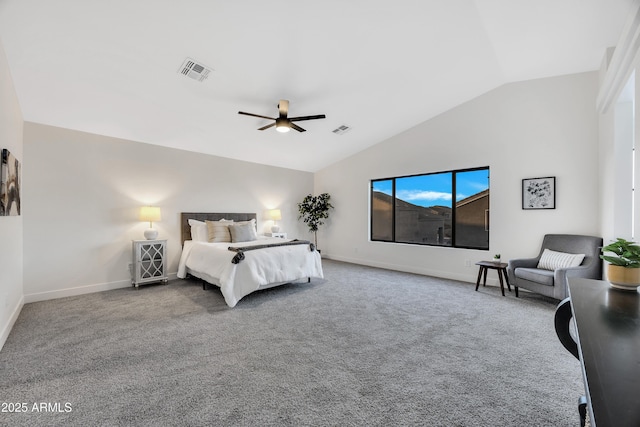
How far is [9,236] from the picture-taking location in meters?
2.97

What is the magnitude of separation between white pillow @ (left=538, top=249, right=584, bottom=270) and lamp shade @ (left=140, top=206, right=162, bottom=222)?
5.93 meters

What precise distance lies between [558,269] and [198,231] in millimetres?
5457

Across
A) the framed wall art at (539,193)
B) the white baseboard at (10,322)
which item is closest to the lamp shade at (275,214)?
the white baseboard at (10,322)

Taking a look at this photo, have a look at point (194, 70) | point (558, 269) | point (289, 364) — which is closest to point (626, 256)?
point (289, 364)

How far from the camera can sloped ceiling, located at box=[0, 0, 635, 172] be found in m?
2.74

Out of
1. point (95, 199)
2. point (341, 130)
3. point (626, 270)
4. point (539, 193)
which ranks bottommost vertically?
point (626, 270)

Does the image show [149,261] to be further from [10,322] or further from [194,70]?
[194,70]

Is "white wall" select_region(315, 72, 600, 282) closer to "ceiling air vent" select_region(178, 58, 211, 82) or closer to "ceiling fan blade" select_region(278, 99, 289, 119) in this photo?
"ceiling fan blade" select_region(278, 99, 289, 119)

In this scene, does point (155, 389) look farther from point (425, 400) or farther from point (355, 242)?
point (355, 242)

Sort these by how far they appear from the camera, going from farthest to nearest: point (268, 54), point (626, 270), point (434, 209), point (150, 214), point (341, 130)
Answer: point (434, 209) → point (341, 130) → point (150, 214) → point (268, 54) → point (626, 270)

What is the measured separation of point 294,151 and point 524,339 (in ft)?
16.5

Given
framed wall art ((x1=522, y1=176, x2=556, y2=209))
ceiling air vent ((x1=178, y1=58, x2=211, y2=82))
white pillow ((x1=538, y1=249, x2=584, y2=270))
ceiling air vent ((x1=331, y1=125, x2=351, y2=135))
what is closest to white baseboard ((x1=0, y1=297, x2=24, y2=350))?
ceiling air vent ((x1=178, y1=58, x2=211, y2=82))

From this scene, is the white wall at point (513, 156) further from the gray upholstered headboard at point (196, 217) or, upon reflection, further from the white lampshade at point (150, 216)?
the white lampshade at point (150, 216)

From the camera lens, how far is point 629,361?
26.9 inches
